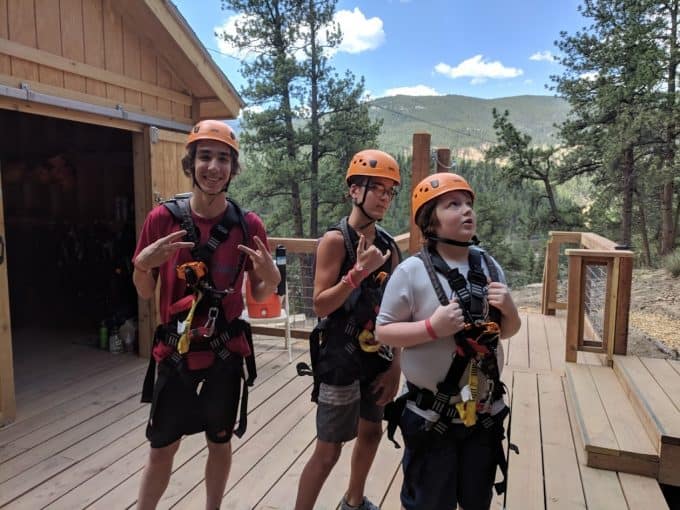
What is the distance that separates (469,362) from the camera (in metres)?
1.53

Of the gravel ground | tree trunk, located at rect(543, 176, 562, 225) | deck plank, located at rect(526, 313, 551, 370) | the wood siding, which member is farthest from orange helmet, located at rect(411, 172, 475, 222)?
tree trunk, located at rect(543, 176, 562, 225)

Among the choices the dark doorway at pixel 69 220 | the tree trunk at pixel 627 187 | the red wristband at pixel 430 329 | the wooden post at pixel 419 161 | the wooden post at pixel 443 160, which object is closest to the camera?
the red wristband at pixel 430 329

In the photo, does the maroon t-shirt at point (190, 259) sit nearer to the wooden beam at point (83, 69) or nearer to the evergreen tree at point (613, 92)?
the wooden beam at point (83, 69)

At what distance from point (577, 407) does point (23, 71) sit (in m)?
4.41

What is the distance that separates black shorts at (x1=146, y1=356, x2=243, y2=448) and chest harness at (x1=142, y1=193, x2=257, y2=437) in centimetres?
2

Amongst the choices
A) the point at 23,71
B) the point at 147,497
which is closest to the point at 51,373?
the point at 23,71

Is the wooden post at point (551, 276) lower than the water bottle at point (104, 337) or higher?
higher

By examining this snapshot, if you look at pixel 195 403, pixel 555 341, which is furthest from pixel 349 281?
pixel 555 341

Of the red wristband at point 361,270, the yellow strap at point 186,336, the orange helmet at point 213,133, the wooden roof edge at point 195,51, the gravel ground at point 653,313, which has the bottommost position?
the gravel ground at point 653,313

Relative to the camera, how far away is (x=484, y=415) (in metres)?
1.57

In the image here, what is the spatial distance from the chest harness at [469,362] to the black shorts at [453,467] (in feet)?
0.11

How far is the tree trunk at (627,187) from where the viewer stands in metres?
15.1

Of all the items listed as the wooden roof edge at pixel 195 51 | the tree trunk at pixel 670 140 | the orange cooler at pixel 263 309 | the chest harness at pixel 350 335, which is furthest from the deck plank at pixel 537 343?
the tree trunk at pixel 670 140

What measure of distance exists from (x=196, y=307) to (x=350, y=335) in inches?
23.2
